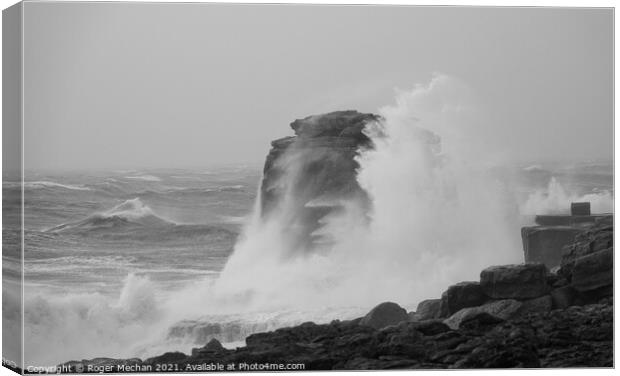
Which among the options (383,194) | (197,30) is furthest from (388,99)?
(197,30)

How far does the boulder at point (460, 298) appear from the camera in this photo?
18.6 m

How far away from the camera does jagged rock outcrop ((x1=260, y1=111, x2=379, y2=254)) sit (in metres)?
18.6

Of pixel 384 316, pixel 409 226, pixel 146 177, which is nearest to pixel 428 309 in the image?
pixel 384 316

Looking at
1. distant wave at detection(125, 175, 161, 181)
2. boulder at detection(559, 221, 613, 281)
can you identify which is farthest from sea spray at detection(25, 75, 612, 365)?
boulder at detection(559, 221, 613, 281)

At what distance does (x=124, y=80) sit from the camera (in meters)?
18.2

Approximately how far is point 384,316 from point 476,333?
1168 millimetres

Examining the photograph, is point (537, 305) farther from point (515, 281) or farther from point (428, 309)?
point (428, 309)

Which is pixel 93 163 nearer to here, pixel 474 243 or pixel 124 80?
pixel 124 80

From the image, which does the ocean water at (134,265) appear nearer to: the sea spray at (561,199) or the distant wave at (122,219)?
the distant wave at (122,219)

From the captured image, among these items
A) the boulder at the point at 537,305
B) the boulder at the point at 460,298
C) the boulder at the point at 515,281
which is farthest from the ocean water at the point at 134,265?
the boulder at the point at 537,305

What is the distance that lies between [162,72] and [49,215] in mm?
2292

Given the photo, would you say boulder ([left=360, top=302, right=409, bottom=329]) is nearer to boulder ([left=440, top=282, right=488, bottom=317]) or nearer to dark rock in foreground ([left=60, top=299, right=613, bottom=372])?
dark rock in foreground ([left=60, top=299, right=613, bottom=372])

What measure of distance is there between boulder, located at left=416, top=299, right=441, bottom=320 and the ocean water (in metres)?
0.12

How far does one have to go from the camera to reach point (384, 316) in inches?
728
